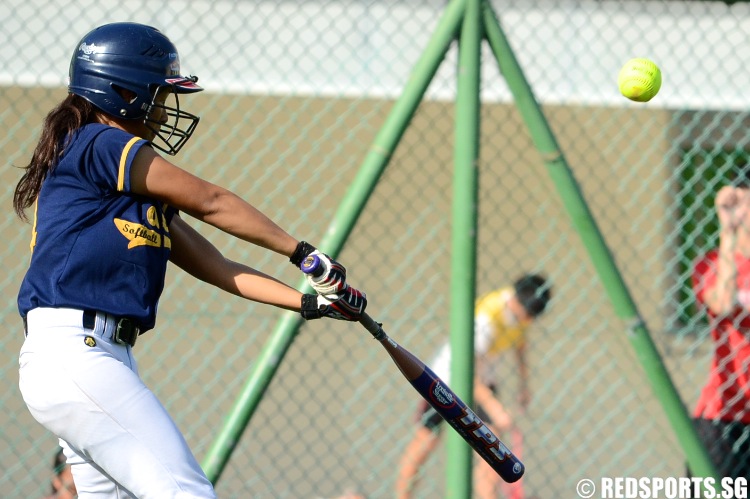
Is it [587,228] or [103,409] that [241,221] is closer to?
[103,409]

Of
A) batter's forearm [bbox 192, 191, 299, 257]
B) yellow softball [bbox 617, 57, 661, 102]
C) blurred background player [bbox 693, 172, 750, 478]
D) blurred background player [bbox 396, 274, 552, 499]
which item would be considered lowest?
blurred background player [bbox 396, 274, 552, 499]

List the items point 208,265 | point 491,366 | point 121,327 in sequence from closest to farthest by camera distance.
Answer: point 121,327 < point 208,265 < point 491,366

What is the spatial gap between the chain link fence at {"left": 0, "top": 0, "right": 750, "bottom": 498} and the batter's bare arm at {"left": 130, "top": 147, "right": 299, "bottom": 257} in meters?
1.52

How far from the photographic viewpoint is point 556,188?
11.5 feet

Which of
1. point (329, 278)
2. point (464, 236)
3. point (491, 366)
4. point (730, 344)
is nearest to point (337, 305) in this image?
point (329, 278)

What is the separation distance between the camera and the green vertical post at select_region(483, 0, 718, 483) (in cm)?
350

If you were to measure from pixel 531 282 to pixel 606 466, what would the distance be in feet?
5.90

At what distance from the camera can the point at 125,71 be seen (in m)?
2.68

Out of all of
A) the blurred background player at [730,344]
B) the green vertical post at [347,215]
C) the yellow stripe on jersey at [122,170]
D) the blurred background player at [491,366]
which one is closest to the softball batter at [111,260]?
the yellow stripe on jersey at [122,170]

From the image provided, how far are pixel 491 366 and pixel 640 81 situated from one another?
105 inches

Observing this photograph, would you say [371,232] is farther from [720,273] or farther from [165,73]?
[165,73]

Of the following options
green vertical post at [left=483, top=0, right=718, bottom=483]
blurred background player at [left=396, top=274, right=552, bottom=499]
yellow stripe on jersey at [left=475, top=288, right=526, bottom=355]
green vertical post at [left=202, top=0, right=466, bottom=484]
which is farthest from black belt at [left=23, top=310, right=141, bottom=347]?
yellow stripe on jersey at [left=475, top=288, right=526, bottom=355]

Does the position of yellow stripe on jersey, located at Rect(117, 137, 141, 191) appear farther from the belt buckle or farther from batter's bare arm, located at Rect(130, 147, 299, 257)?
the belt buckle

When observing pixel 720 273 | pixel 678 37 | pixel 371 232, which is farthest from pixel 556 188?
pixel 371 232
